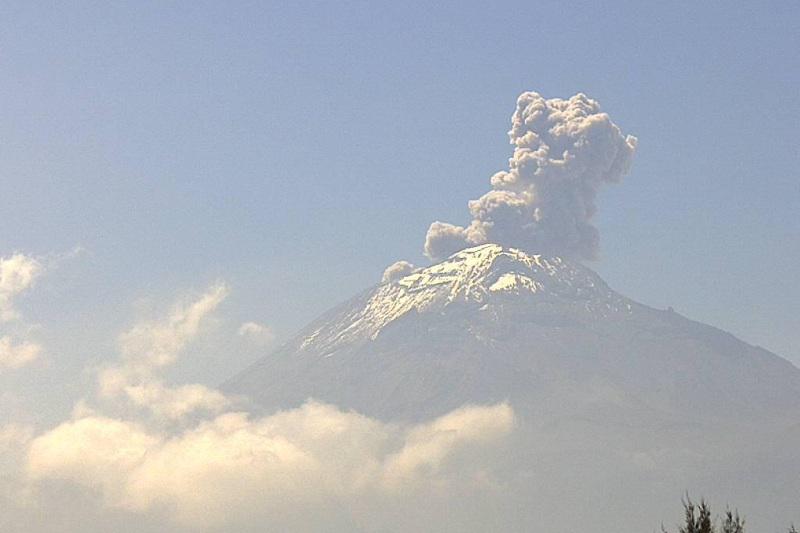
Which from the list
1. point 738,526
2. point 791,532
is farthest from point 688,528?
point 791,532

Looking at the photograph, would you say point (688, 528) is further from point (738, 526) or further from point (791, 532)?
point (791, 532)

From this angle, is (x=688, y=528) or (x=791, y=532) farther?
(x=791, y=532)
